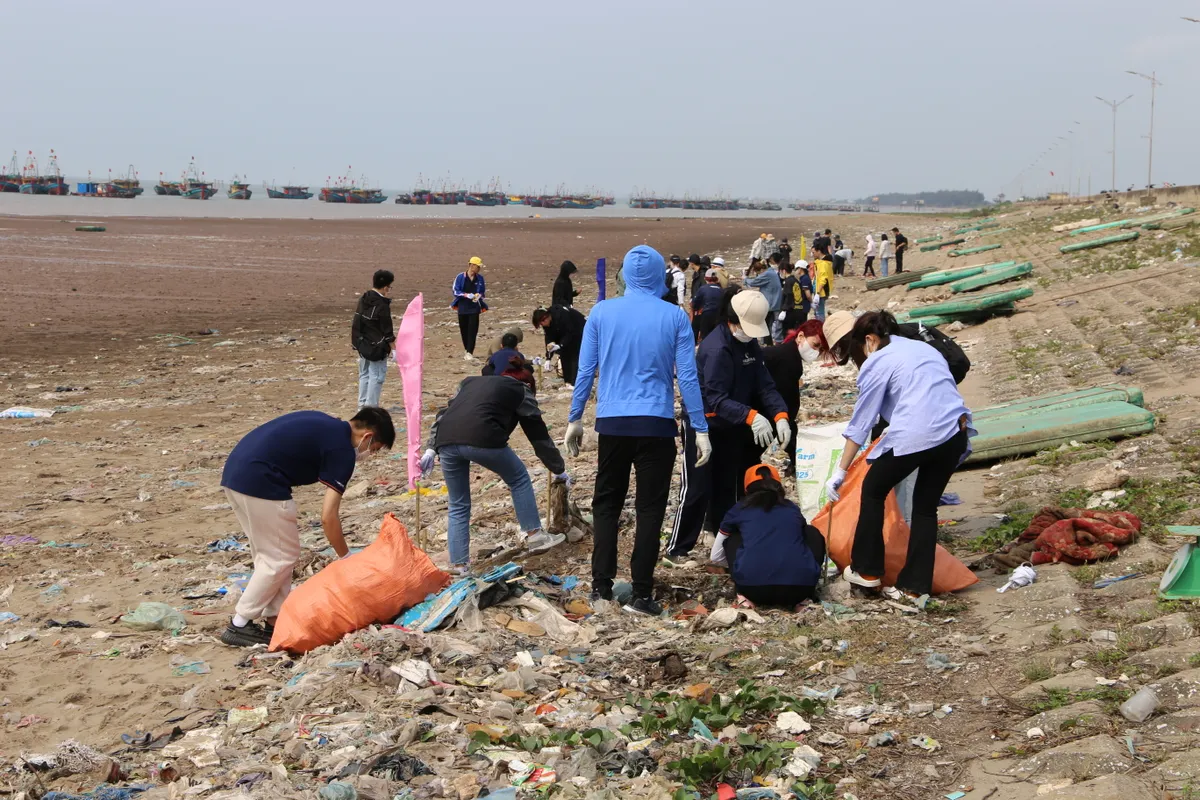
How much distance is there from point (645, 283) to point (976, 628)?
2.36 m

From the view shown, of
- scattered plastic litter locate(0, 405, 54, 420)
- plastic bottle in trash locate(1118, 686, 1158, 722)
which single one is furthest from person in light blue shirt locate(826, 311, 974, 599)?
scattered plastic litter locate(0, 405, 54, 420)

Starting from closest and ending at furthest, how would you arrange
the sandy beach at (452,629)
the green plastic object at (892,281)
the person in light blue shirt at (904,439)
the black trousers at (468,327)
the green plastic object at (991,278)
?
1. the sandy beach at (452,629)
2. the person in light blue shirt at (904,439)
3. the black trousers at (468,327)
4. the green plastic object at (991,278)
5. the green plastic object at (892,281)

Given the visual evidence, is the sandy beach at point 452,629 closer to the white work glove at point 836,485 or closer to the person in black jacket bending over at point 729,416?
the person in black jacket bending over at point 729,416

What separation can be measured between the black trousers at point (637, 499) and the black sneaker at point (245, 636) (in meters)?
1.74

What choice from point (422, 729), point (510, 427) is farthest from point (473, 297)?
point (422, 729)

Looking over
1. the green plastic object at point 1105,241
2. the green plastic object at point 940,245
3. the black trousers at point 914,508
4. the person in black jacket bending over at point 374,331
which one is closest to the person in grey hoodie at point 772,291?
the person in black jacket bending over at point 374,331

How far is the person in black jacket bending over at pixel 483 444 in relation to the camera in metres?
5.96

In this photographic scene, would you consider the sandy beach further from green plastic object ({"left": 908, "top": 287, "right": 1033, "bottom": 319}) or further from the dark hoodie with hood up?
the dark hoodie with hood up

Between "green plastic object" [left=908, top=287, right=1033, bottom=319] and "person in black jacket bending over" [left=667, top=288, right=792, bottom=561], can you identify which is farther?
"green plastic object" [left=908, top=287, right=1033, bottom=319]

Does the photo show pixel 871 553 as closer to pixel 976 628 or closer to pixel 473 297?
pixel 976 628

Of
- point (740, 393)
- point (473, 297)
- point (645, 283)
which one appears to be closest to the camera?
point (645, 283)

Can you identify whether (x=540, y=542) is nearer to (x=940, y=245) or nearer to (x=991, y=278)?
(x=991, y=278)

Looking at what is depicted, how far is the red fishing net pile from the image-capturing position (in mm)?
5648

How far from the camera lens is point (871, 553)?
540cm
